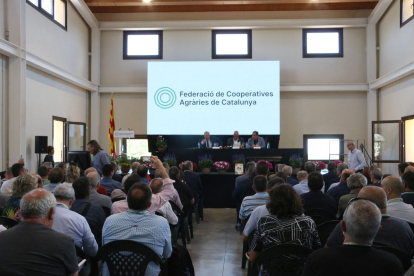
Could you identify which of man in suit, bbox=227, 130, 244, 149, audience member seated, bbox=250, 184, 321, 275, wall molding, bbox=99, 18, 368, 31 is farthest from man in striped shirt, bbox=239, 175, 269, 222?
wall molding, bbox=99, 18, 368, 31

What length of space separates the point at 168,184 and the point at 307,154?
28.9ft

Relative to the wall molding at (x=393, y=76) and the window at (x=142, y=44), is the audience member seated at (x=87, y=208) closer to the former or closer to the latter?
the wall molding at (x=393, y=76)

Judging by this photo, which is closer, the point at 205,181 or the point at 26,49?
the point at 205,181

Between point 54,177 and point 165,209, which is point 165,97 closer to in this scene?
point 54,177

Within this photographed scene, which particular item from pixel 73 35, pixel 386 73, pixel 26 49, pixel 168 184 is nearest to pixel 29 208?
pixel 168 184

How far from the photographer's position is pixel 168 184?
12.3 feet

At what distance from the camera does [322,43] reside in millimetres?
11883

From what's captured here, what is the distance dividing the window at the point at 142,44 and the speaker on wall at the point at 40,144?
458cm

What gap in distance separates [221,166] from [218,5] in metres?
6.21

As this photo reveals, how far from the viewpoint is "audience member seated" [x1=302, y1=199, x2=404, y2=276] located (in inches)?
60.6

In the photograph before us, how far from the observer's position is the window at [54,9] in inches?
358

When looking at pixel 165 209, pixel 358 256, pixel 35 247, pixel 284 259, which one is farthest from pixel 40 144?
pixel 358 256

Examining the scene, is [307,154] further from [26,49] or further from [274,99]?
[26,49]

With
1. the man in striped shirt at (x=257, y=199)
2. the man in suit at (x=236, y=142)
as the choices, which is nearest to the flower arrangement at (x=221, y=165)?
the man in suit at (x=236, y=142)
